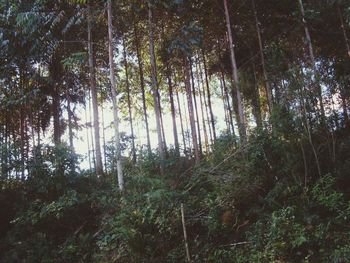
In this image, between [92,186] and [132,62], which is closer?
[92,186]

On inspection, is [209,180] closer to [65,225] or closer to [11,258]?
[65,225]

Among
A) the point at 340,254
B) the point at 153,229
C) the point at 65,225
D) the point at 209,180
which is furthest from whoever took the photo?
the point at 65,225

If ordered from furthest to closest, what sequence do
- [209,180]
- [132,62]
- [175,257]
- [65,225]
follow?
[132,62] < [65,225] < [209,180] < [175,257]

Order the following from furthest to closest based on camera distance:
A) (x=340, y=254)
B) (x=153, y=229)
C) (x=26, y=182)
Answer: (x=26, y=182)
(x=153, y=229)
(x=340, y=254)

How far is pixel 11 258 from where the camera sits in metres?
8.61

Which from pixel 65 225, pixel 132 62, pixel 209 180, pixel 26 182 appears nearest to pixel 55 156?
pixel 26 182

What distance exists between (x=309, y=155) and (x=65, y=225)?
6920 millimetres

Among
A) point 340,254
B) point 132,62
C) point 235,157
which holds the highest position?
point 132,62

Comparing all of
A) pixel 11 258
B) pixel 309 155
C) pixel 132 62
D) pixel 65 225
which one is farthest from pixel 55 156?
pixel 132 62

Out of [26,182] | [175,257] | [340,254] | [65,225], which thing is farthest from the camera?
[26,182]

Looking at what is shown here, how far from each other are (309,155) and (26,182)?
8265 millimetres

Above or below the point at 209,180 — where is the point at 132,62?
above

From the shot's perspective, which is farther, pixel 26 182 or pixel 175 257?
pixel 26 182

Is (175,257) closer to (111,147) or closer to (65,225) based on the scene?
(65,225)
